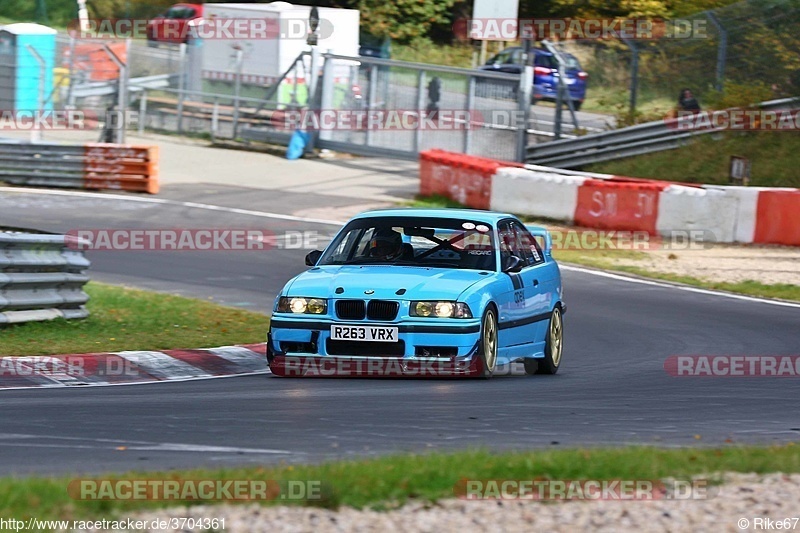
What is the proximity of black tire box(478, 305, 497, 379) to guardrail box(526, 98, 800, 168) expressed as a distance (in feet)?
55.4

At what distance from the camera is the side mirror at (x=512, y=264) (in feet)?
34.4

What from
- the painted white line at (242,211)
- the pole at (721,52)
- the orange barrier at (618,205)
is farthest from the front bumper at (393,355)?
the pole at (721,52)

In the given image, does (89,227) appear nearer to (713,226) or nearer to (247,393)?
(713,226)

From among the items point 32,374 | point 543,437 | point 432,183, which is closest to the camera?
point 543,437

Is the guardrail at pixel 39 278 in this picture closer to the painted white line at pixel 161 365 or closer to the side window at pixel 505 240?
the painted white line at pixel 161 365

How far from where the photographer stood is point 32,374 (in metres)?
9.91

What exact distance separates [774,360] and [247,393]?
5241mm

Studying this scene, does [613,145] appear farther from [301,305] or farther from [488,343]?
[301,305]

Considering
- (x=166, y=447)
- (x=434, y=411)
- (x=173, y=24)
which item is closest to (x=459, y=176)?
(x=434, y=411)

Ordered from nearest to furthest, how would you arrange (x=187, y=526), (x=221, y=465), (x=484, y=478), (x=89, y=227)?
1. (x=187, y=526)
2. (x=484, y=478)
3. (x=221, y=465)
4. (x=89, y=227)

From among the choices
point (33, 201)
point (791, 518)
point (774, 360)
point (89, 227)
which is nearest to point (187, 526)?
point (791, 518)

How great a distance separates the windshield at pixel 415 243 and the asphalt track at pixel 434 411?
1.04 meters

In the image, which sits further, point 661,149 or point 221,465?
point 661,149

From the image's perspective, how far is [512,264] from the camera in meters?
10.6
